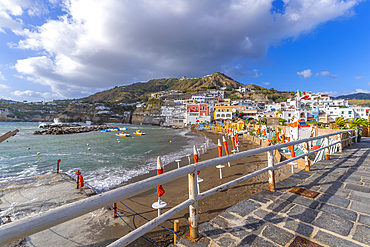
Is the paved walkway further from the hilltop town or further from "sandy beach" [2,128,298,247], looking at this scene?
the hilltop town

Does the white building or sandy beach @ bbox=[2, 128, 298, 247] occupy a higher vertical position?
→ the white building

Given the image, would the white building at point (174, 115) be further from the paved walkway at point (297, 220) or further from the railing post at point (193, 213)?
the railing post at point (193, 213)

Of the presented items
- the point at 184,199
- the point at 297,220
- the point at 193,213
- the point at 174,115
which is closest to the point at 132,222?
the point at 184,199

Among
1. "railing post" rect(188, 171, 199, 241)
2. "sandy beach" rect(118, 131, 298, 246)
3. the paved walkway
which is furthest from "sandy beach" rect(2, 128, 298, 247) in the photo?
"railing post" rect(188, 171, 199, 241)

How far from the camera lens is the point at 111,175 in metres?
11.8

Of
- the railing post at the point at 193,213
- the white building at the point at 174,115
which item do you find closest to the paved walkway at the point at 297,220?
the railing post at the point at 193,213

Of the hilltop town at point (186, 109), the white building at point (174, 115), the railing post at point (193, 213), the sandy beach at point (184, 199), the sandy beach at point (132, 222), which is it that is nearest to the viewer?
the railing post at point (193, 213)

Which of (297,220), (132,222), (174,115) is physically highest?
(174,115)

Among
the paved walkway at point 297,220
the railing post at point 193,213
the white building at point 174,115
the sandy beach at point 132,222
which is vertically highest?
the white building at point 174,115

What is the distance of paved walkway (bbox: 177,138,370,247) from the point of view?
6.46ft

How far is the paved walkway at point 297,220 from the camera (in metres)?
1.97

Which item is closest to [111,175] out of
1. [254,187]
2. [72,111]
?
[254,187]

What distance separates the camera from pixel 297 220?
236 centimetres

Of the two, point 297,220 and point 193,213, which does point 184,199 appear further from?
point 193,213
